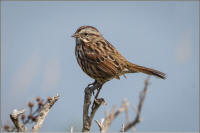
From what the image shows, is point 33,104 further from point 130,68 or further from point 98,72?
point 130,68

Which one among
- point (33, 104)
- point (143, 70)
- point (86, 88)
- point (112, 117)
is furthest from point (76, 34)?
point (112, 117)

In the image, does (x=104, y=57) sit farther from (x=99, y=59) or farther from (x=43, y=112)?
(x=43, y=112)

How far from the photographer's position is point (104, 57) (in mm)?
5438

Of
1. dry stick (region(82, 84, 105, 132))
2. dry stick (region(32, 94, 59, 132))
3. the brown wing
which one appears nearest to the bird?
the brown wing

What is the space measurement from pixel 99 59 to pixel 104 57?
0.10 metres

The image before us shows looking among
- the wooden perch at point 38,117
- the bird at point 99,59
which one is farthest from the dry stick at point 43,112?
the bird at point 99,59

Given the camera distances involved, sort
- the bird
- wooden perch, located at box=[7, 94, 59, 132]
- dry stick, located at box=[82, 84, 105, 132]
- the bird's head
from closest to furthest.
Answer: wooden perch, located at box=[7, 94, 59, 132], dry stick, located at box=[82, 84, 105, 132], the bird, the bird's head

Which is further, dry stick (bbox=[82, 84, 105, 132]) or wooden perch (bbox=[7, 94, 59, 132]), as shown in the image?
dry stick (bbox=[82, 84, 105, 132])

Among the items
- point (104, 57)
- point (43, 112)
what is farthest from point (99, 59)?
point (43, 112)

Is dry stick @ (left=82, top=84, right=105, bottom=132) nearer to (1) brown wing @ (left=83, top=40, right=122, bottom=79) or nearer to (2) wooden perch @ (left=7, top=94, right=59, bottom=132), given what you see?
(2) wooden perch @ (left=7, top=94, right=59, bottom=132)

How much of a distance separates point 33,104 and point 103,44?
7.12ft

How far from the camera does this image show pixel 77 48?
5.66m

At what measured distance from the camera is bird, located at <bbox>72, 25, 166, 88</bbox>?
5.23 m

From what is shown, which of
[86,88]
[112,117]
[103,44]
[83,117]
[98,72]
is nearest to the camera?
[112,117]
